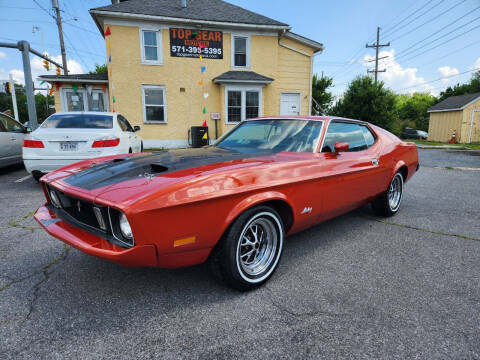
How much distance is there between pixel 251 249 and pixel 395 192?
281 cm

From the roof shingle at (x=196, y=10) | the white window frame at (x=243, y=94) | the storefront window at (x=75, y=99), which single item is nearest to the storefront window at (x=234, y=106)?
the white window frame at (x=243, y=94)

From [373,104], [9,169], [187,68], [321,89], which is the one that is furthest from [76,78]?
[321,89]

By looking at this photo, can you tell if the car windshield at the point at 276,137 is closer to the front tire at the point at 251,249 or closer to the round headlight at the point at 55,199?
the front tire at the point at 251,249

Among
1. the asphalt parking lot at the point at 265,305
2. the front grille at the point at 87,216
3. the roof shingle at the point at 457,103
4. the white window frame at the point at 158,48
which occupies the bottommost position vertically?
the asphalt parking lot at the point at 265,305

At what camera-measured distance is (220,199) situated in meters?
1.92

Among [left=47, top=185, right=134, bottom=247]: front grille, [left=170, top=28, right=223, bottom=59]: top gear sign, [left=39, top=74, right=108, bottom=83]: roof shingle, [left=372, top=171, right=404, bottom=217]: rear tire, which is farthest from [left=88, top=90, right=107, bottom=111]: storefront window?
[left=372, top=171, right=404, bottom=217]: rear tire

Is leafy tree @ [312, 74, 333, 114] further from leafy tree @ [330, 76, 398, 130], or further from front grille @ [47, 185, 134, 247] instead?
front grille @ [47, 185, 134, 247]

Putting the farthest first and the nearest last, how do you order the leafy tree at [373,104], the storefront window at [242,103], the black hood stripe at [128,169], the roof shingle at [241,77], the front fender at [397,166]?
the leafy tree at [373,104] < the storefront window at [242,103] < the roof shingle at [241,77] < the front fender at [397,166] < the black hood stripe at [128,169]

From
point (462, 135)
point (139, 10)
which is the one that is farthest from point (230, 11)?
point (462, 135)

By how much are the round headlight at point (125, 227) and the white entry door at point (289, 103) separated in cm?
1330

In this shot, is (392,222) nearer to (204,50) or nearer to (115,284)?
(115,284)

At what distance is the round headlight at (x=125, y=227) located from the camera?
178cm

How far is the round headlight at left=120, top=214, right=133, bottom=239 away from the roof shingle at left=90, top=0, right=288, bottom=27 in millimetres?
12629

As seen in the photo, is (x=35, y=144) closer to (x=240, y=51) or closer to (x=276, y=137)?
(x=276, y=137)
